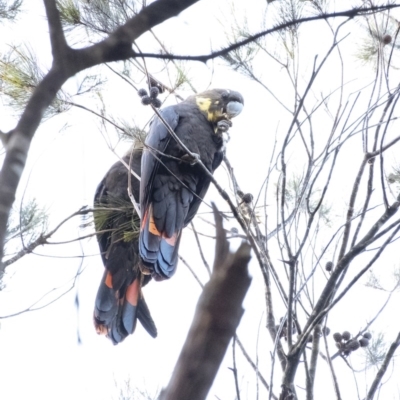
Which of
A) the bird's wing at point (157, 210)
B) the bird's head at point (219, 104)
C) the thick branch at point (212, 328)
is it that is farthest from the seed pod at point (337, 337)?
the thick branch at point (212, 328)

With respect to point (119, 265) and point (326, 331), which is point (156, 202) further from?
point (326, 331)

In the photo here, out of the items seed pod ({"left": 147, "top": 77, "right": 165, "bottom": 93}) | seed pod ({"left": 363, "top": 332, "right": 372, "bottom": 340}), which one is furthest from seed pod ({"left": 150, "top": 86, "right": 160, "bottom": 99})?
seed pod ({"left": 363, "top": 332, "right": 372, "bottom": 340})

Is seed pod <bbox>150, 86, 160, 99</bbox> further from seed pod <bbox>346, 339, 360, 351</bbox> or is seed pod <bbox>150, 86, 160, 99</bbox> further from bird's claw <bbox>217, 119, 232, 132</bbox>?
seed pod <bbox>346, 339, 360, 351</bbox>

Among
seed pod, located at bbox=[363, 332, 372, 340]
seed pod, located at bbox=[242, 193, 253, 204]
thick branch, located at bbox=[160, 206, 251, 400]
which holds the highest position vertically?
seed pod, located at bbox=[242, 193, 253, 204]

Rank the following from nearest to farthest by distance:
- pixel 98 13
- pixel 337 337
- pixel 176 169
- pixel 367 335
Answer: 1. pixel 98 13
2. pixel 337 337
3. pixel 367 335
4. pixel 176 169

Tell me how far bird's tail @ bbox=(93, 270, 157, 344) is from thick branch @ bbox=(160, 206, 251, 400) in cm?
223

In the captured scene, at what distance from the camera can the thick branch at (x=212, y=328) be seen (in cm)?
52

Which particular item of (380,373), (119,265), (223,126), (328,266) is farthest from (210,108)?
(380,373)

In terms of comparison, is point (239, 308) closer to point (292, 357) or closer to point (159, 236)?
point (292, 357)

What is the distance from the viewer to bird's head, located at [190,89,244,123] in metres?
2.94

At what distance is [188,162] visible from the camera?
8.86ft

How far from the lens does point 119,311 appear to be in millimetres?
2809

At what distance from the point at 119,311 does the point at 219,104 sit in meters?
1.01

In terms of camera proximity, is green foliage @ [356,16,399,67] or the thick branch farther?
green foliage @ [356,16,399,67]
